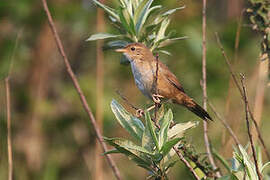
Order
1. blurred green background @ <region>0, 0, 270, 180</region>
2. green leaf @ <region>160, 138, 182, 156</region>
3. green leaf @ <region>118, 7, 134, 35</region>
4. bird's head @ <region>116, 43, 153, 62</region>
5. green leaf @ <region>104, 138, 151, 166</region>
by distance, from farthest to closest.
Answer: blurred green background @ <region>0, 0, 270, 180</region> → bird's head @ <region>116, 43, 153, 62</region> → green leaf @ <region>118, 7, 134, 35</region> → green leaf @ <region>104, 138, 151, 166</region> → green leaf @ <region>160, 138, 182, 156</region>

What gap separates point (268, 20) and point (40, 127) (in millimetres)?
3470

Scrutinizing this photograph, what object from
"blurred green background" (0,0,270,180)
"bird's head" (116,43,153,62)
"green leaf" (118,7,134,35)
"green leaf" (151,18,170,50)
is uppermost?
"green leaf" (118,7,134,35)

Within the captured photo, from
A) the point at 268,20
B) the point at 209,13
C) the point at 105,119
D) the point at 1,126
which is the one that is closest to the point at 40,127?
the point at 1,126

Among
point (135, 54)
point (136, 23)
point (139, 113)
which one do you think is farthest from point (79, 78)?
point (136, 23)

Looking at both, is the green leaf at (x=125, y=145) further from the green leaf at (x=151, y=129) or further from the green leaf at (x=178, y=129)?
the green leaf at (x=178, y=129)

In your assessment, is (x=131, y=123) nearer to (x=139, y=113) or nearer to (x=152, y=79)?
(x=139, y=113)

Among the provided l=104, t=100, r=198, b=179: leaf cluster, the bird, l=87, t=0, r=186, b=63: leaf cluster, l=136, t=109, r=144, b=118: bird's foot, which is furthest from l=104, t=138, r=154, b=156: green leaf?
the bird

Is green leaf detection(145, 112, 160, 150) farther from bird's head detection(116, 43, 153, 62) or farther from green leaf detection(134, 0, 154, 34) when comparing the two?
bird's head detection(116, 43, 153, 62)

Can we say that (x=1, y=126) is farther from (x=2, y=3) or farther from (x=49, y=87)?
(x=2, y=3)

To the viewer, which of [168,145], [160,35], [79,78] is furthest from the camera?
[79,78]

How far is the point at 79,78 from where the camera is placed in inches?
205

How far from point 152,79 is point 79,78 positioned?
2308 mm

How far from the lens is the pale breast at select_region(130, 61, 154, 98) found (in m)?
2.85

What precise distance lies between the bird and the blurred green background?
1.39 meters
